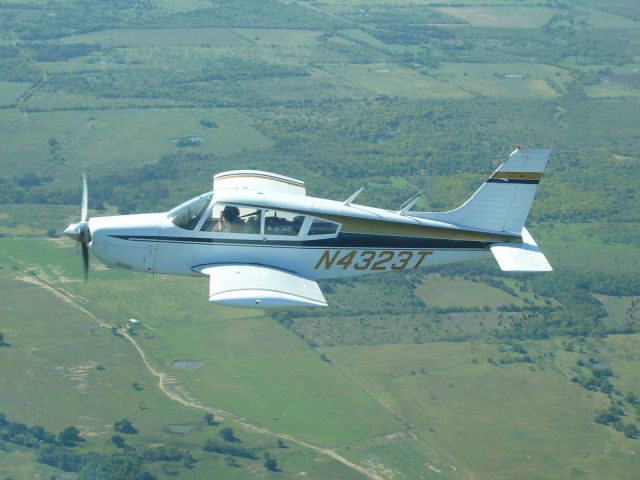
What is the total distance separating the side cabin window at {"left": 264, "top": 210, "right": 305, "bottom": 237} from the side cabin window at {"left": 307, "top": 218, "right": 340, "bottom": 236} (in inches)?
15.9

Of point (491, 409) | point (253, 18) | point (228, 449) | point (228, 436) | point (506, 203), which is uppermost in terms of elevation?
point (506, 203)

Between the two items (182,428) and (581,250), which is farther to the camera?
(581,250)

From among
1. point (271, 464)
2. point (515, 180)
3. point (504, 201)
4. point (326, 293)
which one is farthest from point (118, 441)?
point (515, 180)

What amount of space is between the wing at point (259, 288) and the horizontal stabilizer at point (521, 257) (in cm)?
Answer: 627

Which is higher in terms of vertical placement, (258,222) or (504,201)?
(504,201)

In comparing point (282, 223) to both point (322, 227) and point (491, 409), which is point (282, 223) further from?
point (491, 409)

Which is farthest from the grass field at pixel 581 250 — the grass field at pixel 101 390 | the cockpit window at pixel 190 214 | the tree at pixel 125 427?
the cockpit window at pixel 190 214

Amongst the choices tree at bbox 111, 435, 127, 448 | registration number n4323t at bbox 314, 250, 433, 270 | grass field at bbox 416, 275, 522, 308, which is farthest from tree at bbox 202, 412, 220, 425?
registration number n4323t at bbox 314, 250, 433, 270

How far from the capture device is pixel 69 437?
66.1 metres

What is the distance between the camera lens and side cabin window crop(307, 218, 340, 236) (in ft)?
133

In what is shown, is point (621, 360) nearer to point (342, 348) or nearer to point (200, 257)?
point (342, 348)

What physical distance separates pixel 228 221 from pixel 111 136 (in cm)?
8567

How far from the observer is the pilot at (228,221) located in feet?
131

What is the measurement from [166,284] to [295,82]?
6848cm
